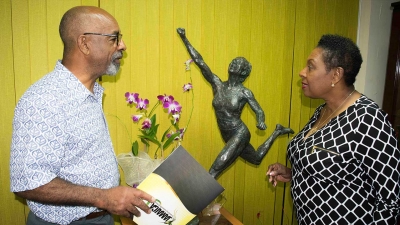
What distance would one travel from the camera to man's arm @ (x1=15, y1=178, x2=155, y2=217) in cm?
102

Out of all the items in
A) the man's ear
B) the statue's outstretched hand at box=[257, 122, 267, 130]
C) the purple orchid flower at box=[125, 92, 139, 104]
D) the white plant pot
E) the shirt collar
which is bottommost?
the white plant pot

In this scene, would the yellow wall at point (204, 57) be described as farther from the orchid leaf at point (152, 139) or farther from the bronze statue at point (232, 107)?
the bronze statue at point (232, 107)

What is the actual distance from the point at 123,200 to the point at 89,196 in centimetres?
12

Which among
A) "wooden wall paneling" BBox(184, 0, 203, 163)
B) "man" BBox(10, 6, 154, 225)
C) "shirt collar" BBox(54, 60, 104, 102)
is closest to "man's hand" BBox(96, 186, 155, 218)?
"man" BBox(10, 6, 154, 225)

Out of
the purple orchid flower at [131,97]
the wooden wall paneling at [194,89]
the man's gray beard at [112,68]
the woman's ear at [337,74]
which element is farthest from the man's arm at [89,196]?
the wooden wall paneling at [194,89]

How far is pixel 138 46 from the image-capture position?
6.46 feet

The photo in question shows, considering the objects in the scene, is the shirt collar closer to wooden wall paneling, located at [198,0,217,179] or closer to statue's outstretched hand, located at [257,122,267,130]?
statue's outstretched hand, located at [257,122,267,130]

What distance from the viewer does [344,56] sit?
1356 millimetres

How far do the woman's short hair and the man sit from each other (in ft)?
3.01

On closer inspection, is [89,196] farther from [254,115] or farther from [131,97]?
[254,115]

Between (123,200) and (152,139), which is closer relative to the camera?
(123,200)

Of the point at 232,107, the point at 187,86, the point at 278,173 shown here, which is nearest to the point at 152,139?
the point at 187,86

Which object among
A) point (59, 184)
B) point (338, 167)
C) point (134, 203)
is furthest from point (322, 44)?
point (59, 184)

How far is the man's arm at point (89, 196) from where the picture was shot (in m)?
1.02
